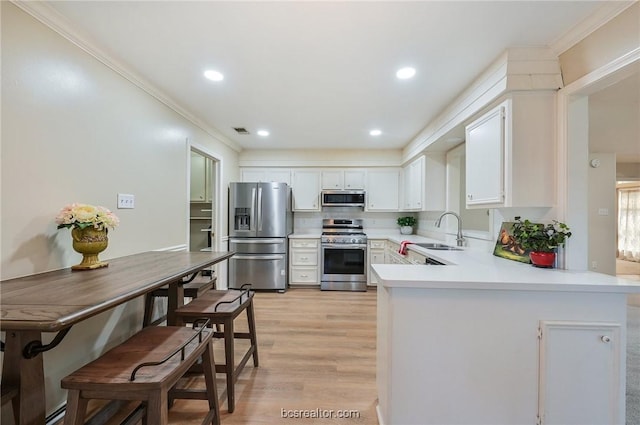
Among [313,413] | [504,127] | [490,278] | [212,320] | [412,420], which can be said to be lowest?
[313,413]

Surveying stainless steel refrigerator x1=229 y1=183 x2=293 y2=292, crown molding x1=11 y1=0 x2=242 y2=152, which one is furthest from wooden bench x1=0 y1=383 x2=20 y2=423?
stainless steel refrigerator x1=229 y1=183 x2=293 y2=292

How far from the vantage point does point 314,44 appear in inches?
71.4

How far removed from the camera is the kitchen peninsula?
1.38m

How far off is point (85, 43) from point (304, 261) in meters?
3.61

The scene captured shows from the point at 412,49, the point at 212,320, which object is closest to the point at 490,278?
the point at 412,49

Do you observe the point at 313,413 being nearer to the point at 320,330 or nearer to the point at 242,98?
the point at 320,330

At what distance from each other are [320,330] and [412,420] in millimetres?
1580

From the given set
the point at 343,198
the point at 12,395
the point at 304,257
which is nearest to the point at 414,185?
the point at 343,198

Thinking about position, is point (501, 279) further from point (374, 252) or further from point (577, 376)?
point (374, 252)

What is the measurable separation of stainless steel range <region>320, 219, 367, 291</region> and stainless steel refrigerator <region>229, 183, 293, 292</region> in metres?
0.68

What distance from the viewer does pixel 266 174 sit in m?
4.86

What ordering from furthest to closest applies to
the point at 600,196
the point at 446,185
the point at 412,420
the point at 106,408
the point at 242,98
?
the point at 600,196
the point at 446,185
the point at 242,98
the point at 106,408
the point at 412,420

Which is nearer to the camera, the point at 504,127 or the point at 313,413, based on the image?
the point at 313,413
